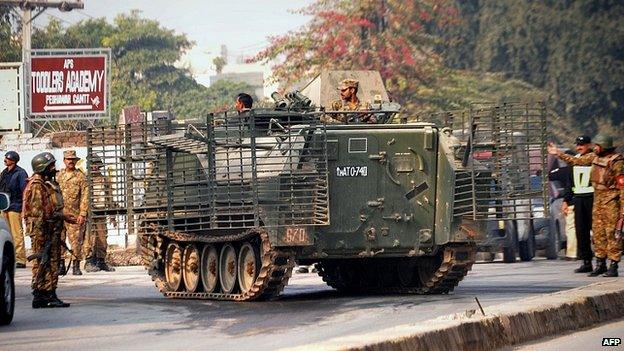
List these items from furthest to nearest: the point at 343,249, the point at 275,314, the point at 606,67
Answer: the point at 606,67 < the point at 343,249 < the point at 275,314

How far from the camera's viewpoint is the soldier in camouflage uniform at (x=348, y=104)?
69.3ft

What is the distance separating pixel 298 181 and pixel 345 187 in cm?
75

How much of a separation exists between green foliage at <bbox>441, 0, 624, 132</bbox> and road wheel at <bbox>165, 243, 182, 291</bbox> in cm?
3554

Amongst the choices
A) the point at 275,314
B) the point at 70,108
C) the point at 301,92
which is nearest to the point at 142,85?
the point at 70,108

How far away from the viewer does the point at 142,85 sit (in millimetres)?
74875

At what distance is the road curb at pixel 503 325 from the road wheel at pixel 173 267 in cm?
618

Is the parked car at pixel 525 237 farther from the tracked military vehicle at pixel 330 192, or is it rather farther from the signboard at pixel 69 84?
the signboard at pixel 69 84

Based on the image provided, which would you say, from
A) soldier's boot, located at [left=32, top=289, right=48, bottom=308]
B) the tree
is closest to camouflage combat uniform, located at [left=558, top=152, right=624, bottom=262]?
soldier's boot, located at [left=32, top=289, right=48, bottom=308]

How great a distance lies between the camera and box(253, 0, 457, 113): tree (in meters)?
47.7

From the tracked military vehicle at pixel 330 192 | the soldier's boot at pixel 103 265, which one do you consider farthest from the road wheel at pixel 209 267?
the soldier's boot at pixel 103 265

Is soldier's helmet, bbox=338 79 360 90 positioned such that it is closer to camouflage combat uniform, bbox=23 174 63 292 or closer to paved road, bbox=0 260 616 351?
paved road, bbox=0 260 616 351

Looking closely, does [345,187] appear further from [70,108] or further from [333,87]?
[70,108]

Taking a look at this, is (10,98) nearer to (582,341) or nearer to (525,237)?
(525,237)

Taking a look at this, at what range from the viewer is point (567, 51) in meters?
57.1
